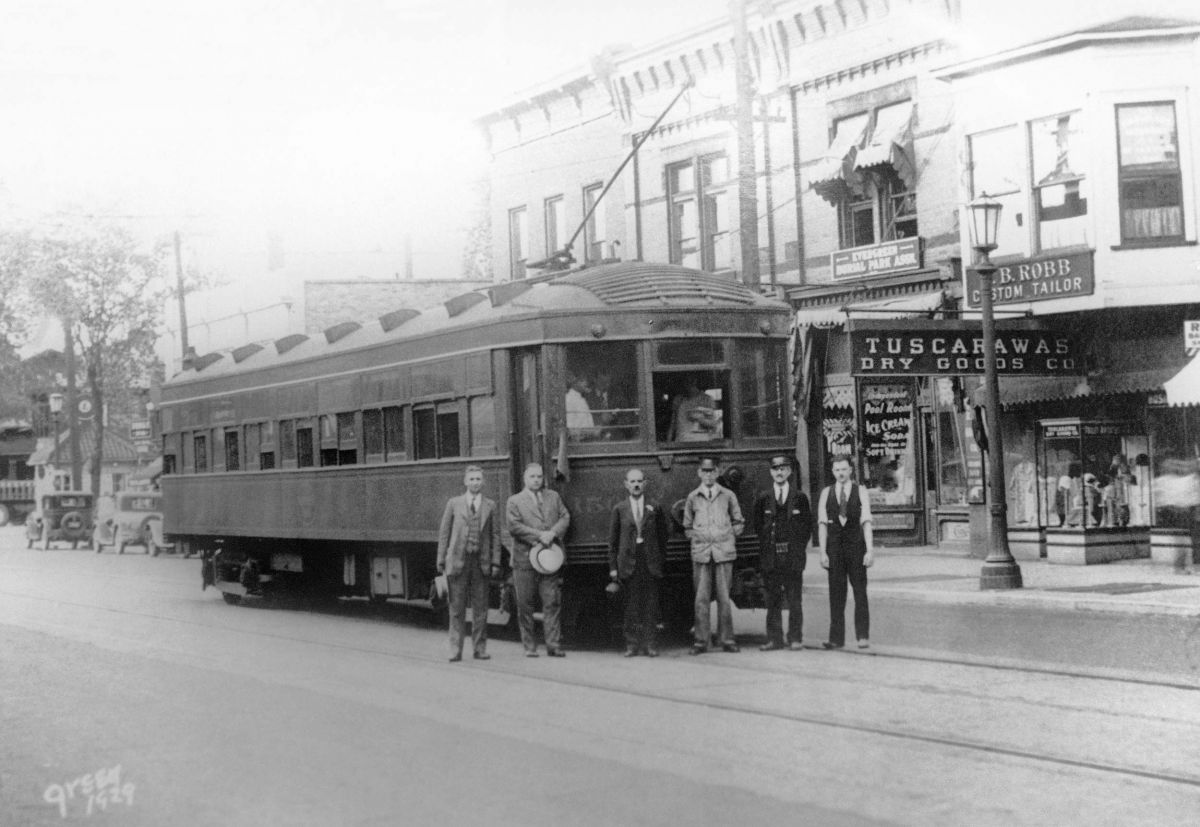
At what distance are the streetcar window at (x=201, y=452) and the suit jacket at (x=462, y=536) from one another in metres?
9.73

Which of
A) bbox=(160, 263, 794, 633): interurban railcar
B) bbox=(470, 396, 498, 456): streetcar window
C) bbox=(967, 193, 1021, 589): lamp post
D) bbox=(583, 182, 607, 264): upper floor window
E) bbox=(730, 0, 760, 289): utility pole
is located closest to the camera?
bbox=(160, 263, 794, 633): interurban railcar

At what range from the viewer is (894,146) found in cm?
2631

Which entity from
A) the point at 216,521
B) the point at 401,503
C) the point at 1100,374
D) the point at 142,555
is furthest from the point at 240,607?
the point at 142,555

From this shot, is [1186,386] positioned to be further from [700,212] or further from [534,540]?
[700,212]

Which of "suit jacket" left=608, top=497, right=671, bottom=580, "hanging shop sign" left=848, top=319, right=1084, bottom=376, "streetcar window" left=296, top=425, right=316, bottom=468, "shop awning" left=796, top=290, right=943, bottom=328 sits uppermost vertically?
"shop awning" left=796, top=290, right=943, bottom=328

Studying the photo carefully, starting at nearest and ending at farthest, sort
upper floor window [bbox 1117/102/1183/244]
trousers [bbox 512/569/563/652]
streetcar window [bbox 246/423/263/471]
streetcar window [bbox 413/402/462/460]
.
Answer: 1. trousers [bbox 512/569/563/652]
2. streetcar window [bbox 413/402/462/460]
3. streetcar window [bbox 246/423/263/471]
4. upper floor window [bbox 1117/102/1183/244]

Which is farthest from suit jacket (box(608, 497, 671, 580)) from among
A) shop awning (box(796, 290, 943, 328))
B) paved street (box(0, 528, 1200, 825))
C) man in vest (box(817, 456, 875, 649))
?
shop awning (box(796, 290, 943, 328))

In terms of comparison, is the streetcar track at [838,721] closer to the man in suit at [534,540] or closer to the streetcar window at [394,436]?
the man in suit at [534,540]

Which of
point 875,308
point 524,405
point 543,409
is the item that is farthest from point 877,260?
point 543,409

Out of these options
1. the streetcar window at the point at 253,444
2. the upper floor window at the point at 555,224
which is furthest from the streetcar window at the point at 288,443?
the upper floor window at the point at 555,224

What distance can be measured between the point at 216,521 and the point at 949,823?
16.8 meters

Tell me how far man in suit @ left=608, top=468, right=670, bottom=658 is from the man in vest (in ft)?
4.89

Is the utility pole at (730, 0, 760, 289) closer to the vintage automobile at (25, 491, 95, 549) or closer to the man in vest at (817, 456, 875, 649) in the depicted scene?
the man in vest at (817, 456, 875, 649)

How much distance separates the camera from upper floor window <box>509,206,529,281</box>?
36219 millimetres
